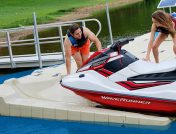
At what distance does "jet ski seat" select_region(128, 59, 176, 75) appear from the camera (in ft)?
25.1

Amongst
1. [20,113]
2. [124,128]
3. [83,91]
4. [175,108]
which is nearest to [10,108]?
[20,113]

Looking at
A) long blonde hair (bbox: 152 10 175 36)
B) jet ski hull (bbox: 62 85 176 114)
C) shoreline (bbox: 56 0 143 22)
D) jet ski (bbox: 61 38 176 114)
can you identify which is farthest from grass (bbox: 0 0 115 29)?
jet ski hull (bbox: 62 85 176 114)

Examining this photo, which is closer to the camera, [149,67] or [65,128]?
[149,67]

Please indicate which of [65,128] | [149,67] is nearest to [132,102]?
[149,67]

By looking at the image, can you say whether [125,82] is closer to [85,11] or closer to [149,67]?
[149,67]

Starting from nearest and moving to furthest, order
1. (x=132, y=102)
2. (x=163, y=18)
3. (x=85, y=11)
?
(x=132, y=102) < (x=163, y=18) < (x=85, y=11)

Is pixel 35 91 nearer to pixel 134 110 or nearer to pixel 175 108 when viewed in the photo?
pixel 134 110

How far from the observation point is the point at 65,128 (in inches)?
318

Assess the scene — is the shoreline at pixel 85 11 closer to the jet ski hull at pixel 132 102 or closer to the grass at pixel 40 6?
the grass at pixel 40 6

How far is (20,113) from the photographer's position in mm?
8891

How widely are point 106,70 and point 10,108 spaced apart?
207 cm

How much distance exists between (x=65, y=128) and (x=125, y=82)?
1228 millimetres

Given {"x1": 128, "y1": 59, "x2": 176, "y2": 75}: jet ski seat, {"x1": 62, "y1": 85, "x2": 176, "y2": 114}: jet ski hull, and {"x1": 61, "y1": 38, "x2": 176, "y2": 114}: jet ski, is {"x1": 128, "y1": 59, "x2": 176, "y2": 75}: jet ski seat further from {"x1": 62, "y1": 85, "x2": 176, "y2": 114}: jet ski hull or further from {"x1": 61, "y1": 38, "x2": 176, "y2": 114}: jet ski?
{"x1": 62, "y1": 85, "x2": 176, "y2": 114}: jet ski hull

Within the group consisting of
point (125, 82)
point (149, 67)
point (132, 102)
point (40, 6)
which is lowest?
point (40, 6)
